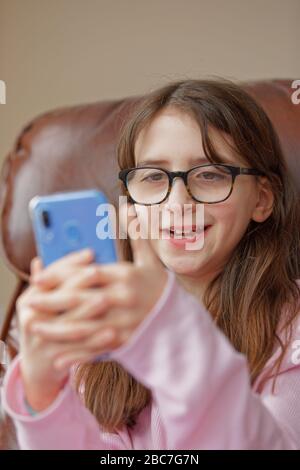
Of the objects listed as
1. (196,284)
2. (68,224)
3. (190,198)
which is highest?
(68,224)

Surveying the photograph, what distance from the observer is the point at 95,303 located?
406 mm

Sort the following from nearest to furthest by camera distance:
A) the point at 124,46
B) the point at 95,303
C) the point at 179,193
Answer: the point at 95,303 → the point at 179,193 → the point at 124,46

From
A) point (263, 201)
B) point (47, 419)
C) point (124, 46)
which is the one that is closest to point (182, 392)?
point (47, 419)

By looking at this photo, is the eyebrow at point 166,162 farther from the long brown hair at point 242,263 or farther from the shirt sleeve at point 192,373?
the shirt sleeve at point 192,373

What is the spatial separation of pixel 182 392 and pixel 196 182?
38 cm

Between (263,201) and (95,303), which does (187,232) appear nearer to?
(263,201)

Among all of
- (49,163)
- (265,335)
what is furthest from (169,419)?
(49,163)

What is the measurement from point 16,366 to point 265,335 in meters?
0.31

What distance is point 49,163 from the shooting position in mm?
1056

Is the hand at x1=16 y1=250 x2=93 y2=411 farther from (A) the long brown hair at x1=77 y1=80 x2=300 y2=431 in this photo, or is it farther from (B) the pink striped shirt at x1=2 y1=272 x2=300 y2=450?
(A) the long brown hair at x1=77 y1=80 x2=300 y2=431

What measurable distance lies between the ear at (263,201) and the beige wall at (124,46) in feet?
1.76

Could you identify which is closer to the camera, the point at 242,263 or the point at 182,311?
the point at 182,311

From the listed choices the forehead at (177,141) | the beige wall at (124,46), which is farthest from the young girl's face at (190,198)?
the beige wall at (124,46)

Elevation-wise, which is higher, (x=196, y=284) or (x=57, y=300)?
(x=57, y=300)
